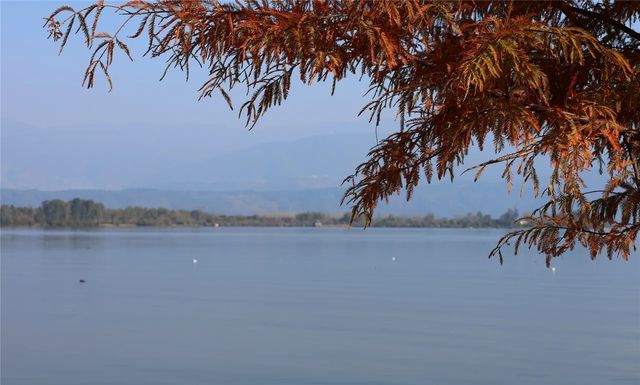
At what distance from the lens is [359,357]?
17.7 meters

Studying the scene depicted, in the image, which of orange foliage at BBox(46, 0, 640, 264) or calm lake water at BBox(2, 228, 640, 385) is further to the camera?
calm lake water at BBox(2, 228, 640, 385)

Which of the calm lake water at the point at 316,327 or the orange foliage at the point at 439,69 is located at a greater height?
the orange foliage at the point at 439,69

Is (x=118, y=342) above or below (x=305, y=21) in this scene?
below

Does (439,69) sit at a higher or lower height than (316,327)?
higher

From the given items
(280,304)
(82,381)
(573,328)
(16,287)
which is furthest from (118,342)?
(16,287)

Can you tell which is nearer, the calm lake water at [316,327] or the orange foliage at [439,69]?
the orange foliage at [439,69]

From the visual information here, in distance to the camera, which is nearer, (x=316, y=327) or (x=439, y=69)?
(x=439, y=69)

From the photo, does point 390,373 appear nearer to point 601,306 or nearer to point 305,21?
point 305,21

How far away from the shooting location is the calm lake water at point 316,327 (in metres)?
16.4

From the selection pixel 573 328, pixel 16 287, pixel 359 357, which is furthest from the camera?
pixel 16 287

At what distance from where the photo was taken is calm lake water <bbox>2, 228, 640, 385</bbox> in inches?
645

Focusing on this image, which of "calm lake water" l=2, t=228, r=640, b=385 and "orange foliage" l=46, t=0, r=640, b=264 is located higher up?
"orange foliage" l=46, t=0, r=640, b=264

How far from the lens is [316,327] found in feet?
72.5

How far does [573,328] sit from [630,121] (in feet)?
56.8
